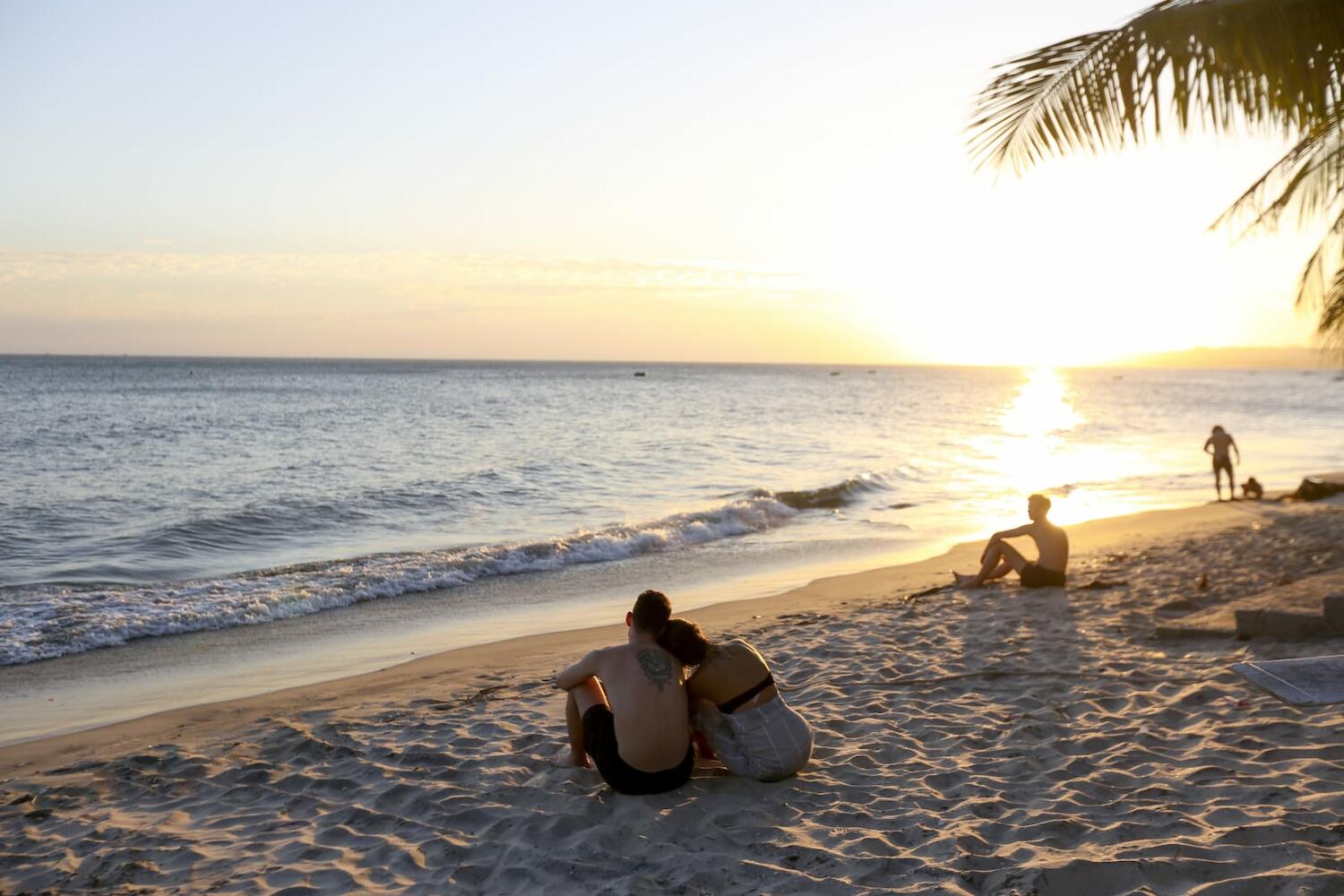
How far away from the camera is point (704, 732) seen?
5254mm

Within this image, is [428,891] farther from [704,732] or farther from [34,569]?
[34,569]

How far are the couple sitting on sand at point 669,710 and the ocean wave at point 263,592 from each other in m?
6.36

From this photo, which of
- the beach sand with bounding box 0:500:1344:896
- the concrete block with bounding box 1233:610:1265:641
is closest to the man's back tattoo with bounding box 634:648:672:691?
the beach sand with bounding box 0:500:1344:896

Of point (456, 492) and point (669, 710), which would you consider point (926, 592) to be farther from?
point (456, 492)

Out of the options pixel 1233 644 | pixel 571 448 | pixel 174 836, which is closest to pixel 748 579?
pixel 1233 644

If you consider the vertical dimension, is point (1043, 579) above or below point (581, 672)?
below

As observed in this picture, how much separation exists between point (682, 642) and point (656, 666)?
18cm

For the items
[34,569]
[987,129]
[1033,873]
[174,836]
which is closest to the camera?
[1033,873]

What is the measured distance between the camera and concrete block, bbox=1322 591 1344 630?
271 inches

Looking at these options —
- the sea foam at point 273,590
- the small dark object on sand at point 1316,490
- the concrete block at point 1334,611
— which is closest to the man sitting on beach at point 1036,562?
the concrete block at point 1334,611

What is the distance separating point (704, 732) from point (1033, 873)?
1846mm

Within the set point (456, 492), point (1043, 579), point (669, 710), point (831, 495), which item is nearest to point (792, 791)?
point (669, 710)

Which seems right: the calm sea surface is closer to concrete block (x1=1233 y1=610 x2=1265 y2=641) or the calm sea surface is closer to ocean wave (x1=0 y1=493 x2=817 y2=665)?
ocean wave (x1=0 y1=493 x2=817 y2=665)

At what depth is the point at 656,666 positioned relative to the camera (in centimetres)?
496
